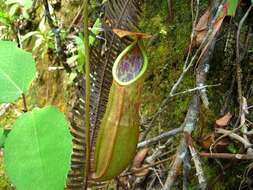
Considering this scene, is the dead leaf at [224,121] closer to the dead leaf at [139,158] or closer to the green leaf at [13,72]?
the dead leaf at [139,158]

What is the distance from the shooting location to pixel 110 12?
1234 mm

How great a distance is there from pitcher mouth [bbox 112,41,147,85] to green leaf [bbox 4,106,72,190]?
1.03 feet

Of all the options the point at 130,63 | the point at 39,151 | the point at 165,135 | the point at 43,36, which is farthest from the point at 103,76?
the point at 43,36

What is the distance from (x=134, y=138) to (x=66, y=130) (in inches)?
11.7

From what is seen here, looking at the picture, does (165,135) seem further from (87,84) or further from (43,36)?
(43,36)

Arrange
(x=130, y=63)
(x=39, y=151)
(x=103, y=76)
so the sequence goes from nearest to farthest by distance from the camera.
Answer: (x=39, y=151) → (x=130, y=63) → (x=103, y=76)

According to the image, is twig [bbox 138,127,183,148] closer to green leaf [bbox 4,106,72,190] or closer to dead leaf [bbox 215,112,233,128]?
dead leaf [bbox 215,112,233,128]

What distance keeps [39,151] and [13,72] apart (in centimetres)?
17

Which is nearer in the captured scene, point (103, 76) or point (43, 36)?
point (103, 76)

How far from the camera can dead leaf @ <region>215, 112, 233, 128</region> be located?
137cm

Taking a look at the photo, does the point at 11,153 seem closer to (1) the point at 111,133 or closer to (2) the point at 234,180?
(1) the point at 111,133

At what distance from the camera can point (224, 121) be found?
138 centimetres

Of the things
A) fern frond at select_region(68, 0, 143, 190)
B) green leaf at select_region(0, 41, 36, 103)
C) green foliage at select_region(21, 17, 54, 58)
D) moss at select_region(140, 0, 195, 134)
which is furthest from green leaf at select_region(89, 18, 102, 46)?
green leaf at select_region(0, 41, 36, 103)

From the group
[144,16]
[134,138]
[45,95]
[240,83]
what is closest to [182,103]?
[240,83]
